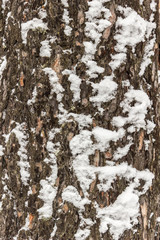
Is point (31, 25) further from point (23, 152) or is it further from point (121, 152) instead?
point (121, 152)

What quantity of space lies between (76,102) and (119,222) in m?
0.59

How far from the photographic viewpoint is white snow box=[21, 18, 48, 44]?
1.09 metres

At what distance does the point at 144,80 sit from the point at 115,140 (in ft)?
1.07

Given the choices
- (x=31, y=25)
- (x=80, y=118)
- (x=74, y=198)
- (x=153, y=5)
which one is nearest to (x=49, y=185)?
(x=74, y=198)

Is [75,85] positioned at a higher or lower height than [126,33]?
lower

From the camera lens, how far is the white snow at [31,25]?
109 centimetres

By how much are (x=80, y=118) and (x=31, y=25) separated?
19.0 inches

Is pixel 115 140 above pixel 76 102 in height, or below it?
below

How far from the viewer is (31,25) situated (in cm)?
110

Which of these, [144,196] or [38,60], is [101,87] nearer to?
[38,60]

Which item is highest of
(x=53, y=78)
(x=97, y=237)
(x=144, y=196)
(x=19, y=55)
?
(x=19, y=55)

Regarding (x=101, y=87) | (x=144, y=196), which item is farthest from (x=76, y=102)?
(x=144, y=196)

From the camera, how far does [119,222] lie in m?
1.12

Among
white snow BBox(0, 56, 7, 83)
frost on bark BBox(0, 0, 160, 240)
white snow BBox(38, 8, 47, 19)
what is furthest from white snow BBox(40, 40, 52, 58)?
white snow BBox(0, 56, 7, 83)
